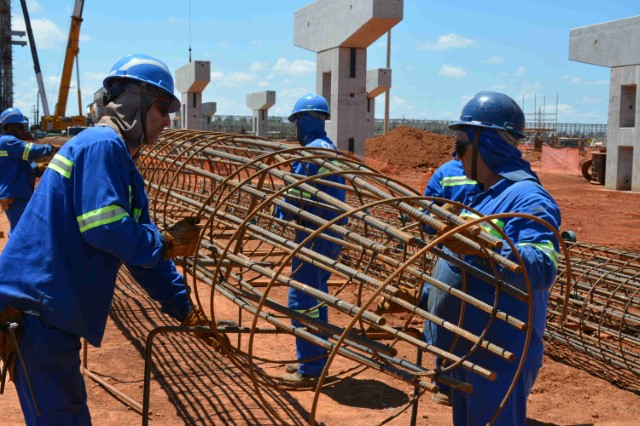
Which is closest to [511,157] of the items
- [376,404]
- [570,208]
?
[376,404]

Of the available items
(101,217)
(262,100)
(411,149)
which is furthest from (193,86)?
(101,217)

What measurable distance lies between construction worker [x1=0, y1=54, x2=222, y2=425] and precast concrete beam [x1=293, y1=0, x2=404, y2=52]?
38.0 ft

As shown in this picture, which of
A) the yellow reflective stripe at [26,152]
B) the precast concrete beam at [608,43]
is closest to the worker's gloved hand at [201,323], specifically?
the yellow reflective stripe at [26,152]

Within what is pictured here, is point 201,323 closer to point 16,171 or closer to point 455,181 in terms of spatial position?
point 455,181

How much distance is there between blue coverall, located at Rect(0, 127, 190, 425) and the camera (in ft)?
8.84

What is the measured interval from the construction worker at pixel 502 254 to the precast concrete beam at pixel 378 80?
22.6 metres

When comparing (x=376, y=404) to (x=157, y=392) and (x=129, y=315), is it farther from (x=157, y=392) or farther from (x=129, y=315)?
(x=129, y=315)

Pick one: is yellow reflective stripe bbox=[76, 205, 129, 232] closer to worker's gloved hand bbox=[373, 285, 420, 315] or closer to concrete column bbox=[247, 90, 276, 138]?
worker's gloved hand bbox=[373, 285, 420, 315]

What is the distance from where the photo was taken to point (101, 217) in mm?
2654

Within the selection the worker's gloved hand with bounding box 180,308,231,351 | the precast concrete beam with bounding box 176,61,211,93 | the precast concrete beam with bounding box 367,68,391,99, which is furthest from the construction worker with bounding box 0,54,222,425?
the precast concrete beam with bounding box 176,61,211,93

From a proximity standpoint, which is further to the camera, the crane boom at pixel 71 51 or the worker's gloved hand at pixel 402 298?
the crane boom at pixel 71 51

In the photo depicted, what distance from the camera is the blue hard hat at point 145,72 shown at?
9.92ft

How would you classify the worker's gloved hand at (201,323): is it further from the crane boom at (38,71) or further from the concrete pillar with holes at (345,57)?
the crane boom at (38,71)

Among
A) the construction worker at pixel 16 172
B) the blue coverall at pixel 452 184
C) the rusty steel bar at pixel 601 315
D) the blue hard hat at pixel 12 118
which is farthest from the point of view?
the blue hard hat at pixel 12 118
